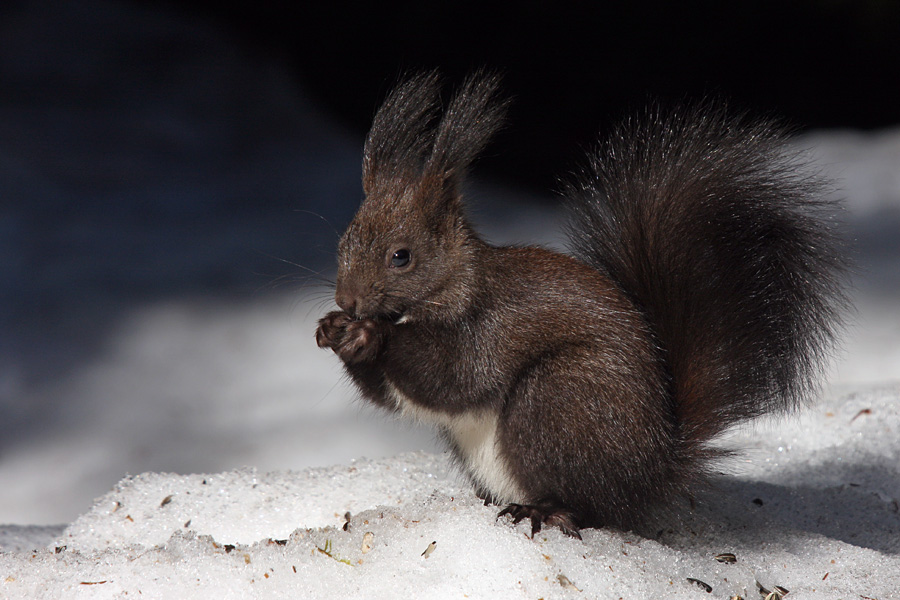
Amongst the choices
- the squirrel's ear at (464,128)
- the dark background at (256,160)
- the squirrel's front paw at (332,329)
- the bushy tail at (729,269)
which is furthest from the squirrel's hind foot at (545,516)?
the dark background at (256,160)

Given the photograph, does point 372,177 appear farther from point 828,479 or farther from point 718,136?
point 828,479

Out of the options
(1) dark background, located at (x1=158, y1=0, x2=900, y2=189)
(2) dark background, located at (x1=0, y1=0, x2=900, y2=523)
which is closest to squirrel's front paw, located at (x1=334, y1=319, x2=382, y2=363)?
(2) dark background, located at (x1=0, y1=0, x2=900, y2=523)

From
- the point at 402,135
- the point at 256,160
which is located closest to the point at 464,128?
the point at 402,135

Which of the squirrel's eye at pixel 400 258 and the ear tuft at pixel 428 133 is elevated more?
the ear tuft at pixel 428 133

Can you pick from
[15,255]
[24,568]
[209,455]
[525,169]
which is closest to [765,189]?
[24,568]

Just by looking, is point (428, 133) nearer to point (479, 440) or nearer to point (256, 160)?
point (479, 440)

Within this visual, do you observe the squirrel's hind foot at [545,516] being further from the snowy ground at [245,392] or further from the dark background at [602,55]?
the dark background at [602,55]
